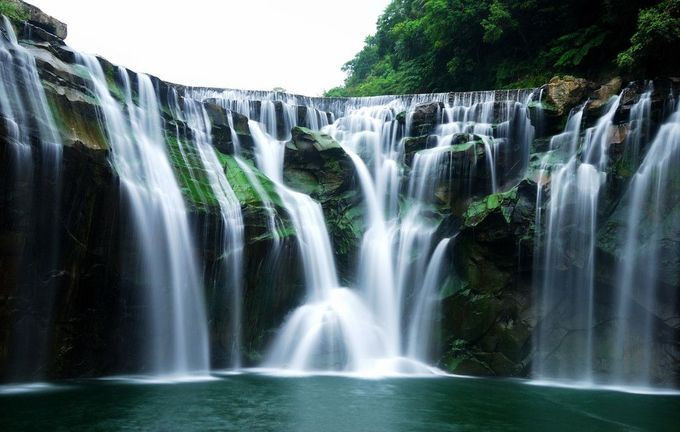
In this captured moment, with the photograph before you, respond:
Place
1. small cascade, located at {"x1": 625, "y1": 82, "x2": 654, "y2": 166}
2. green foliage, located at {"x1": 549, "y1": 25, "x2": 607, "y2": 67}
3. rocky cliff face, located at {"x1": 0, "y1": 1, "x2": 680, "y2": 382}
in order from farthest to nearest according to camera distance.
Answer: green foliage, located at {"x1": 549, "y1": 25, "x2": 607, "y2": 67} < small cascade, located at {"x1": 625, "y1": 82, "x2": 654, "y2": 166} < rocky cliff face, located at {"x1": 0, "y1": 1, "x2": 680, "y2": 382}

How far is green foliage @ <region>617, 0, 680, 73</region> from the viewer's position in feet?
49.4

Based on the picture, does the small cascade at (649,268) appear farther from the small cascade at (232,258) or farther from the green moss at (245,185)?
the small cascade at (232,258)

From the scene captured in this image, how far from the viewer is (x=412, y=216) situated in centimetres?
1589

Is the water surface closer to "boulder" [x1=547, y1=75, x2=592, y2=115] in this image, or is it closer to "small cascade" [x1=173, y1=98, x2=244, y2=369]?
"small cascade" [x1=173, y1=98, x2=244, y2=369]

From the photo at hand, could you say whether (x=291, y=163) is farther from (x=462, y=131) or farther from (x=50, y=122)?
(x=50, y=122)

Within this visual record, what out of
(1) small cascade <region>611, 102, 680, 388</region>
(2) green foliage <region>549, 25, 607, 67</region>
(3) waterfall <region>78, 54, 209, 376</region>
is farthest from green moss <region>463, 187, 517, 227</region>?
(2) green foliage <region>549, 25, 607, 67</region>

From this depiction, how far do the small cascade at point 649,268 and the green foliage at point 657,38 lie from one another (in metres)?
4.02

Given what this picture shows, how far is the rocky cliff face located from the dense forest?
7.54 ft

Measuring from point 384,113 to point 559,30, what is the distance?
1035cm

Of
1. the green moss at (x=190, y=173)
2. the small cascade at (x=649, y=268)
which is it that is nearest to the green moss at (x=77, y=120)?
the green moss at (x=190, y=173)

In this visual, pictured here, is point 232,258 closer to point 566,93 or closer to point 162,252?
point 162,252

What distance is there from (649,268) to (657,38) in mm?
7680

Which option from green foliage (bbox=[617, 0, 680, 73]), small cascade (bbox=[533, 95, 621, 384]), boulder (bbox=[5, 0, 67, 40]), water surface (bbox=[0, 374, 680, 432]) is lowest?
water surface (bbox=[0, 374, 680, 432])

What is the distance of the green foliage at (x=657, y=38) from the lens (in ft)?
49.4
